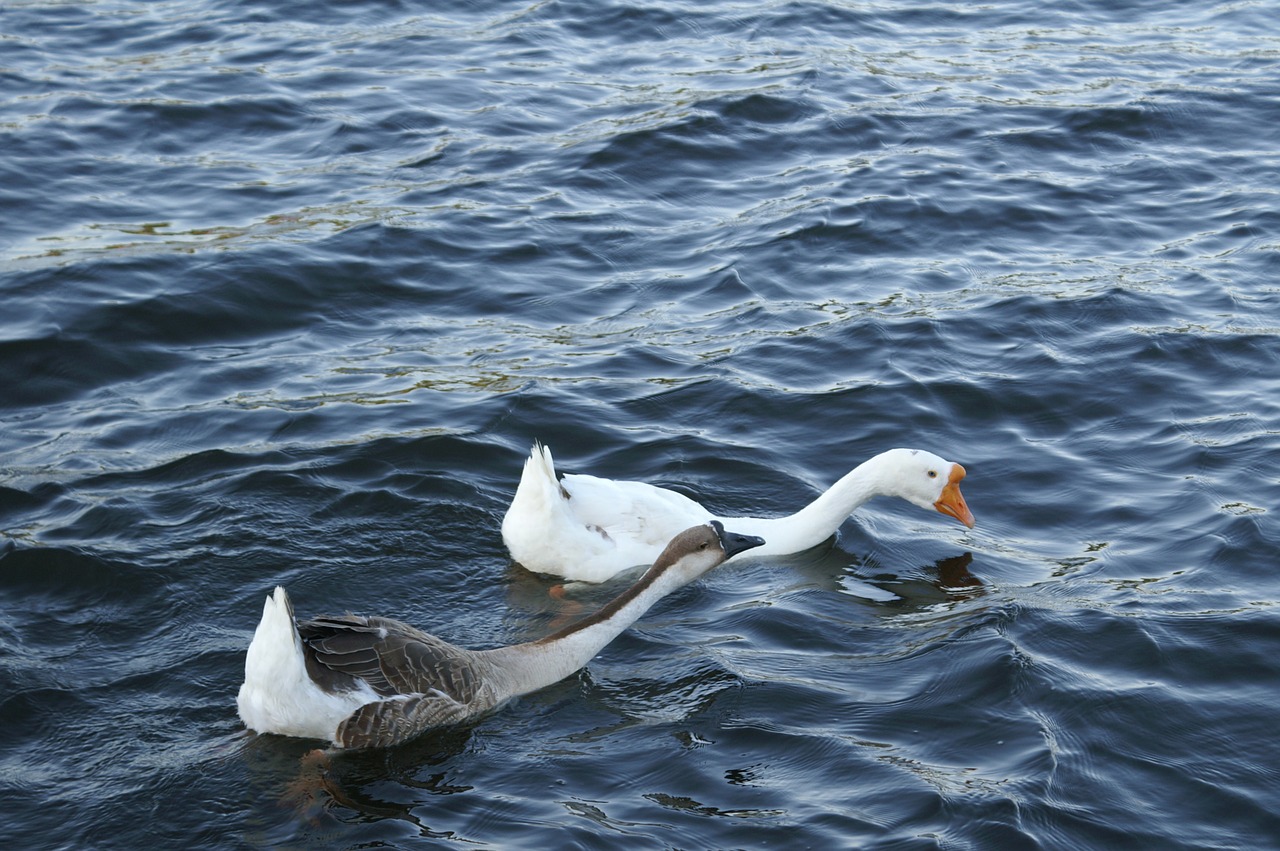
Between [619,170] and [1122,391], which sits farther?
[619,170]

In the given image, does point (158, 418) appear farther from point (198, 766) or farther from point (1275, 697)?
point (1275, 697)

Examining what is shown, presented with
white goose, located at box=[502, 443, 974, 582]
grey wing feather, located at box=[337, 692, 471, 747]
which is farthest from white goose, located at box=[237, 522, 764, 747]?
white goose, located at box=[502, 443, 974, 582]

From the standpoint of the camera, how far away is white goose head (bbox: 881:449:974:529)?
9.56m

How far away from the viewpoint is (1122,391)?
1120cm

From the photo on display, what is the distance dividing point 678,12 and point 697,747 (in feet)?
46.1

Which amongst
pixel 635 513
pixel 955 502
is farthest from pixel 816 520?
pixel 635 513

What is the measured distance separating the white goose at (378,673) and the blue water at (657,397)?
0.51ft

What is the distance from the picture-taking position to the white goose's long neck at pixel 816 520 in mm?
9375

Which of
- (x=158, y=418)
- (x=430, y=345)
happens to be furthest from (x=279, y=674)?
(x=430, y=345)

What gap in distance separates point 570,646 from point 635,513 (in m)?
1.48

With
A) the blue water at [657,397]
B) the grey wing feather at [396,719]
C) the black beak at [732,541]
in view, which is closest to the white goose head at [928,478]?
the blue water at [657,397]

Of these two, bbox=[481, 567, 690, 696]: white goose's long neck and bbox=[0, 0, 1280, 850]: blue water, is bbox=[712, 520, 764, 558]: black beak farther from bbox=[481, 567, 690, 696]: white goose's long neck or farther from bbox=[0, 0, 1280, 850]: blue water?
bbox=[0, 0, 1280, 850]: blue water

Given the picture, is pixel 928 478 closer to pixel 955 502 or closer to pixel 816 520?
pixel 955 502

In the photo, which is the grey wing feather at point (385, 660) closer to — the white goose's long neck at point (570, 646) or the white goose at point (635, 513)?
the white goose's long neck at point (570, 646)
